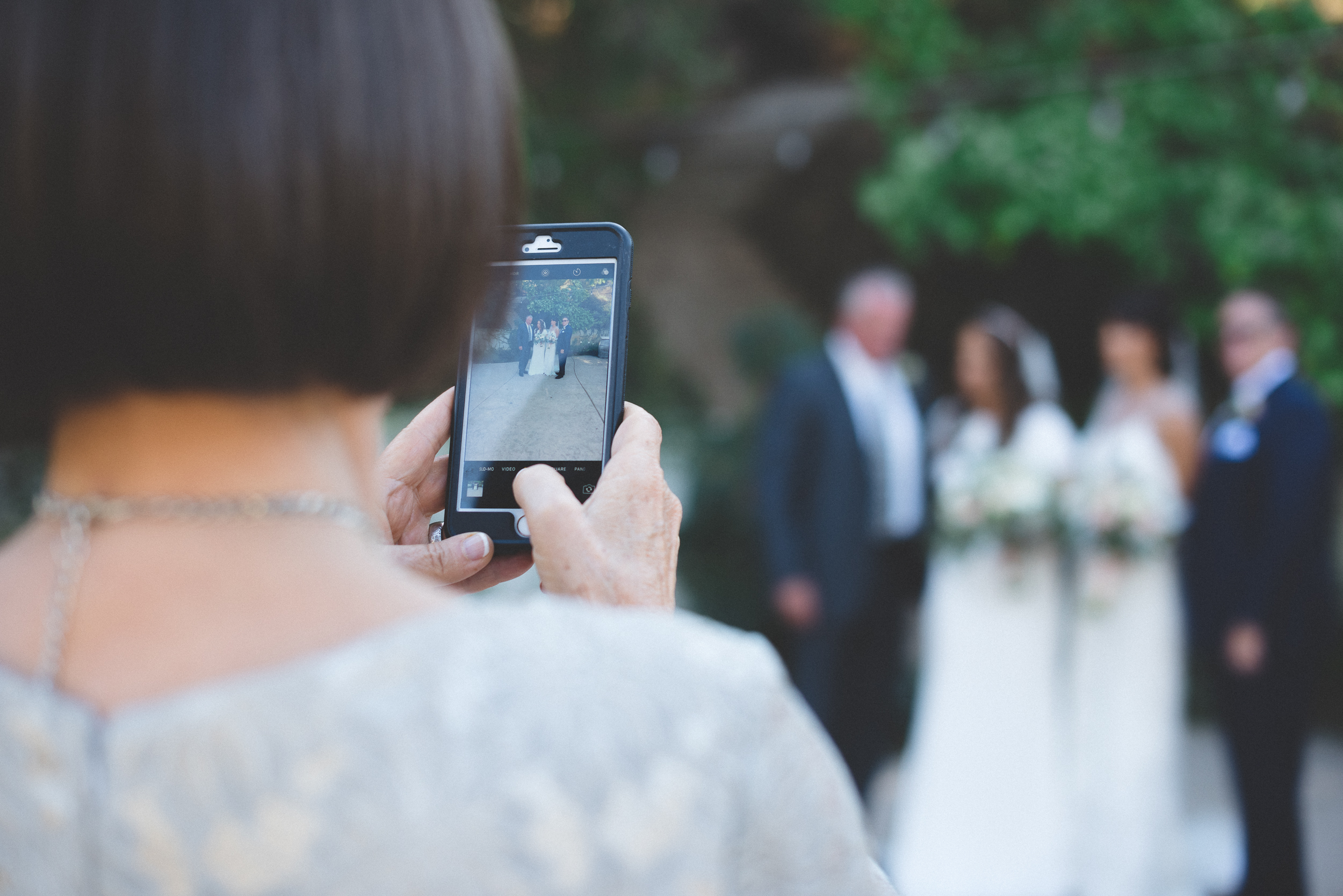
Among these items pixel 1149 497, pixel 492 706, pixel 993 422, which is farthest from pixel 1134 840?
pixel 492 706

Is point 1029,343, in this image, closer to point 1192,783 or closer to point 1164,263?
point 1164,263

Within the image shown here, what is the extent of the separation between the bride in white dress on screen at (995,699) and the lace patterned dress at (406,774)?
13.8 feet

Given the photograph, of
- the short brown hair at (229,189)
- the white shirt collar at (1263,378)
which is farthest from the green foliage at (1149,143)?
the short brown hair at (229,189)

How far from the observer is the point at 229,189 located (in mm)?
616

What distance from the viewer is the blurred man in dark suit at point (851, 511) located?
498cm

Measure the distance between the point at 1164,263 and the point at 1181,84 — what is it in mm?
1036

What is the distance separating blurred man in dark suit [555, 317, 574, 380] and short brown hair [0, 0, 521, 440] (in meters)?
0.56

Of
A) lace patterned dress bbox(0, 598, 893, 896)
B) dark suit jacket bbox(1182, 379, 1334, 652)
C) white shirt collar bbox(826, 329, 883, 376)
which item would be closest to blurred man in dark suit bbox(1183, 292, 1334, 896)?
dark suit jacket bbox(1182, 379, 1334, 652)

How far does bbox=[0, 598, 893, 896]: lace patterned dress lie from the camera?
62 centimetres

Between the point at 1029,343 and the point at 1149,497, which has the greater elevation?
the point at 1029,343

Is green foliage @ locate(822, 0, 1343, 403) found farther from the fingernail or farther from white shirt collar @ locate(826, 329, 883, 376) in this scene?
the fingernail

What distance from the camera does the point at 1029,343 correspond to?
5.55 metres

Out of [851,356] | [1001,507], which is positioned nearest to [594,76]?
[851,356]

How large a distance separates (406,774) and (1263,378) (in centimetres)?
467
